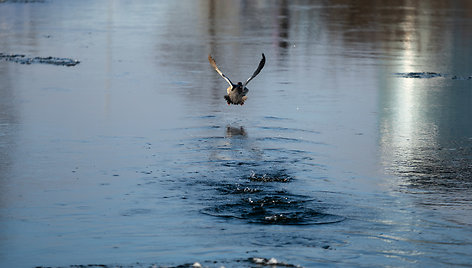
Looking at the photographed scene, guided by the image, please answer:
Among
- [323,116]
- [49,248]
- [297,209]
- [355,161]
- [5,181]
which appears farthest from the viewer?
[323,116]

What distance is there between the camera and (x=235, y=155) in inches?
532

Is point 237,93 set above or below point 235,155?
above

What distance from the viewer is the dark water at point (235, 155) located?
927cm

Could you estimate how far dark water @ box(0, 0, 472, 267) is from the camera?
30.4ft

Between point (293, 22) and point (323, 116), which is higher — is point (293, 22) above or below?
above

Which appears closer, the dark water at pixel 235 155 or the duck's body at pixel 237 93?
the dark water at pixel 235 155

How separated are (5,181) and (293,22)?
26577mm

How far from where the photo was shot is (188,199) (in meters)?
10.9

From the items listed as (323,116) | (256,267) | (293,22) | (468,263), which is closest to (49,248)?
(256,267)

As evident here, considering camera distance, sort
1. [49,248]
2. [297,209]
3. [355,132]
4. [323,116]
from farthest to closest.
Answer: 1. [323,116]
2. [355,132]
3. [297,209]
4. [49,248]

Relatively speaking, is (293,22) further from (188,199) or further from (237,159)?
(188,199)

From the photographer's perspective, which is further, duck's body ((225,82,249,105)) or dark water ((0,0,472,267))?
duck's body ((225,82,249,105))

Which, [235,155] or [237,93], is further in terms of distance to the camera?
[237,93]

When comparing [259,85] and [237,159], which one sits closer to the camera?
[237,159]
